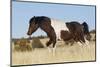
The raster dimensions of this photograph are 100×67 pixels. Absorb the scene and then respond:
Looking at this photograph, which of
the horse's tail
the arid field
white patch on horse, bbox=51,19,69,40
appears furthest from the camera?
the horse's tail

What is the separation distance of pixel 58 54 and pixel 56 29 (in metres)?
0.29

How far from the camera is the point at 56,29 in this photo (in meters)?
2.61

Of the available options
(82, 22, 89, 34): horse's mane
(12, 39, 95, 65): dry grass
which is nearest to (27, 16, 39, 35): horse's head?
(12, 39, 95, 65): dry grass

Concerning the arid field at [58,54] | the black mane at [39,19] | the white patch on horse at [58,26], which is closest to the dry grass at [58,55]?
the arid field at [58,54]

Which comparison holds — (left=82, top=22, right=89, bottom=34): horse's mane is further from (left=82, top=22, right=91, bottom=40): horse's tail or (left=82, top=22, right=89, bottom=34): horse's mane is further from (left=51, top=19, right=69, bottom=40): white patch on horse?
(left=51, top=19, right=69, bottom=40): white patch on horse

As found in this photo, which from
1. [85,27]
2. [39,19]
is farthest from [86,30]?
[39,19]

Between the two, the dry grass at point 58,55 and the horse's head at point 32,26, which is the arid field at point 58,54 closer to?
the dry grass at point 58,55

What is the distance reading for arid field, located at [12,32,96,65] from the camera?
2453mm

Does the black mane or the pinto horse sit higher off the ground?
the black mane

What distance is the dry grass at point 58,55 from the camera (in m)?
2.45

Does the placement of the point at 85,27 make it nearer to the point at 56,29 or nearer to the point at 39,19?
the point at 56,29

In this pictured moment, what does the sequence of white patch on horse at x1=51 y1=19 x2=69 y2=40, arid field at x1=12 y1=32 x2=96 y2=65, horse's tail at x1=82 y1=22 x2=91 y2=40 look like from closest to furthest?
arid field at x1=12 y1=32 x2=96 y2=65 → white patch on horse at x1=51 y1=19 x2=69 y2=40 → horse's tail at x1=82 y1=22 x2=91 y2=40

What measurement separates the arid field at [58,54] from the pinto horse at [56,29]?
0.07 m

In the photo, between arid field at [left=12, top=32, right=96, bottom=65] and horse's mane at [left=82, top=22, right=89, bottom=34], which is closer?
arid field at [left=12, top=32, right=96, bottom=65]
